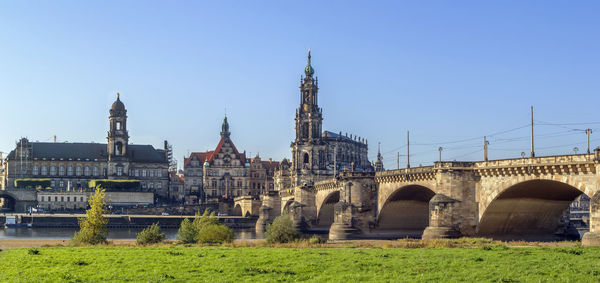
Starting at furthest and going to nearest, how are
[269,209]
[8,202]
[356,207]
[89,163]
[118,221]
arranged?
[89,163] < [8,202] < [118,221] < [269,209] < [356,207]

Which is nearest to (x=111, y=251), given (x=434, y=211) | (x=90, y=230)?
(x=90, y=230)

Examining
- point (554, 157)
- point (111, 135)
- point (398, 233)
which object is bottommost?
point (398, 233)

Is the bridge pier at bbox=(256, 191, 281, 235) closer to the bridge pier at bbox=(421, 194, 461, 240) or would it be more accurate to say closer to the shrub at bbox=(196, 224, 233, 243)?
the shrub at bbox=(196, 224, 233, 243)

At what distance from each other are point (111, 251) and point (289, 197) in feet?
265

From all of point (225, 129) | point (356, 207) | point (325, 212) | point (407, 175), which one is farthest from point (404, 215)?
point (225, 129)

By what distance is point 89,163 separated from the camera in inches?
6599

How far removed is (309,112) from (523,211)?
102 m

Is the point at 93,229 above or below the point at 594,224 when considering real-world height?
below

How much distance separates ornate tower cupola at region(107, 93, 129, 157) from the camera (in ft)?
538

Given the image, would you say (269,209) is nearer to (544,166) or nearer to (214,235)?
(214,235)

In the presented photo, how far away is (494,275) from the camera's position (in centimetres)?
2794

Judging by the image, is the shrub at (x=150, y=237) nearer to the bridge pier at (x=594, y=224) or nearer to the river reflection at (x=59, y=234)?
the bridge pier at (x=594, y=224)

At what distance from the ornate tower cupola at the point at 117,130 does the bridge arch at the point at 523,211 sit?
116 m

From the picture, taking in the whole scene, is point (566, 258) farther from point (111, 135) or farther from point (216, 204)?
point (111, 135)
